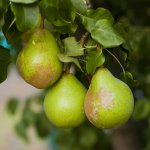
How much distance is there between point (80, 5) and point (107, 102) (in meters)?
0.17

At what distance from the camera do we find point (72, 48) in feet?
2.78

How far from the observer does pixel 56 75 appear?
87 cm

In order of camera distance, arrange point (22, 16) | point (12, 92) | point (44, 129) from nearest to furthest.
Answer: point (22, 16), point (44, 129), point (12, 92)

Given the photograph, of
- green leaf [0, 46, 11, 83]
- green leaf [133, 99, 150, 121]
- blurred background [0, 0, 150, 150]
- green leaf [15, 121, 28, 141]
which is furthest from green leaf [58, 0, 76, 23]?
green leaf [15, 121, 28, 141]

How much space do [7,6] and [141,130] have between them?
1241mm

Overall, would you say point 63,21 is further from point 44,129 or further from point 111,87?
point 44,129

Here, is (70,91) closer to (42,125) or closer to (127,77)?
(127,77)

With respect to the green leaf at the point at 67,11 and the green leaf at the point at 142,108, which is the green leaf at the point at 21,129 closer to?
the green leaf at the point at 142,108

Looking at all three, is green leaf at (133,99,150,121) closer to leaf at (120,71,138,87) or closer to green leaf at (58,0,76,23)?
leaf at (120,71,138,87)

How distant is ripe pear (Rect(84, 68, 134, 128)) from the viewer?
2.69 ft

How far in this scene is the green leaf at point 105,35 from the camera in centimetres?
83

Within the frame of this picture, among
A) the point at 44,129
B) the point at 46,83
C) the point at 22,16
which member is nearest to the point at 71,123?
the point at 46,83

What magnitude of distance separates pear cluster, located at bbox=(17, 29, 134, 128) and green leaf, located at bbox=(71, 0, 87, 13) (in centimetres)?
7

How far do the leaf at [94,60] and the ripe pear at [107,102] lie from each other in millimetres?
21
